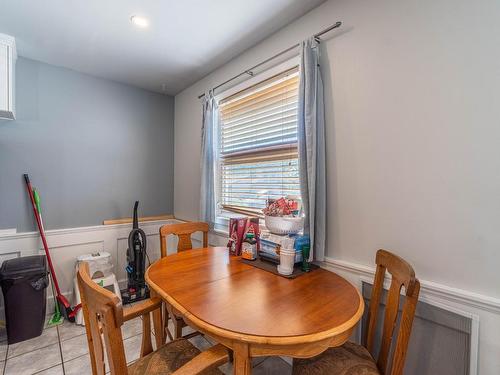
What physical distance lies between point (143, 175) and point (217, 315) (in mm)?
2597

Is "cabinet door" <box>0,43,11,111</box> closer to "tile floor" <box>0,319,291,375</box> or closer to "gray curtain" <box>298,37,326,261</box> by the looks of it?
"tile floor" <box>0,319,291,375</box>

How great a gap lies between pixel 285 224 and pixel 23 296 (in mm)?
2289

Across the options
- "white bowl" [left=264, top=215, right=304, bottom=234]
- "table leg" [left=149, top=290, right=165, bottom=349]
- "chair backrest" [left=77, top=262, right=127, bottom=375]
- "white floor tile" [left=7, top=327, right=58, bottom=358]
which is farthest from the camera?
"white floor tile" [left=7, top=327, right=58, bottom=358]

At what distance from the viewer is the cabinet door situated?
202 cm

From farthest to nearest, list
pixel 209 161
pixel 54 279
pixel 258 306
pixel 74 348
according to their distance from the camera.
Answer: pixel 209 161
pixel 54 279
pixel 74 348
pixel 258 306

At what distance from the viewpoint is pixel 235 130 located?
8.25 feet

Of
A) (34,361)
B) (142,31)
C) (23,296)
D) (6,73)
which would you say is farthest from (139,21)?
(34,361)

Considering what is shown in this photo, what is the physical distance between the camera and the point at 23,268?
206 centimetres

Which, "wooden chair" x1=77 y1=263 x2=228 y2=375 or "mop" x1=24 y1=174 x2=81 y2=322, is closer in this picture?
"wooden chair" x1=77 y1=263 x2=228 y2=375

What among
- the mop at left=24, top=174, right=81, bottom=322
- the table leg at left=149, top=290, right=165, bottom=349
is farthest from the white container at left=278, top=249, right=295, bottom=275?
the mop at left=24, top=174, right=81, bottom=322

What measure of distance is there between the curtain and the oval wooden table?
3.38ft

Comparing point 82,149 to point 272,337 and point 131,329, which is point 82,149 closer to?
point 131,329

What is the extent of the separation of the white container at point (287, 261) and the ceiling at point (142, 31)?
1.67m

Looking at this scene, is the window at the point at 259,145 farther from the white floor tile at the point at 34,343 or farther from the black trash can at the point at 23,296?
the white floor tile at the point at 34,343
